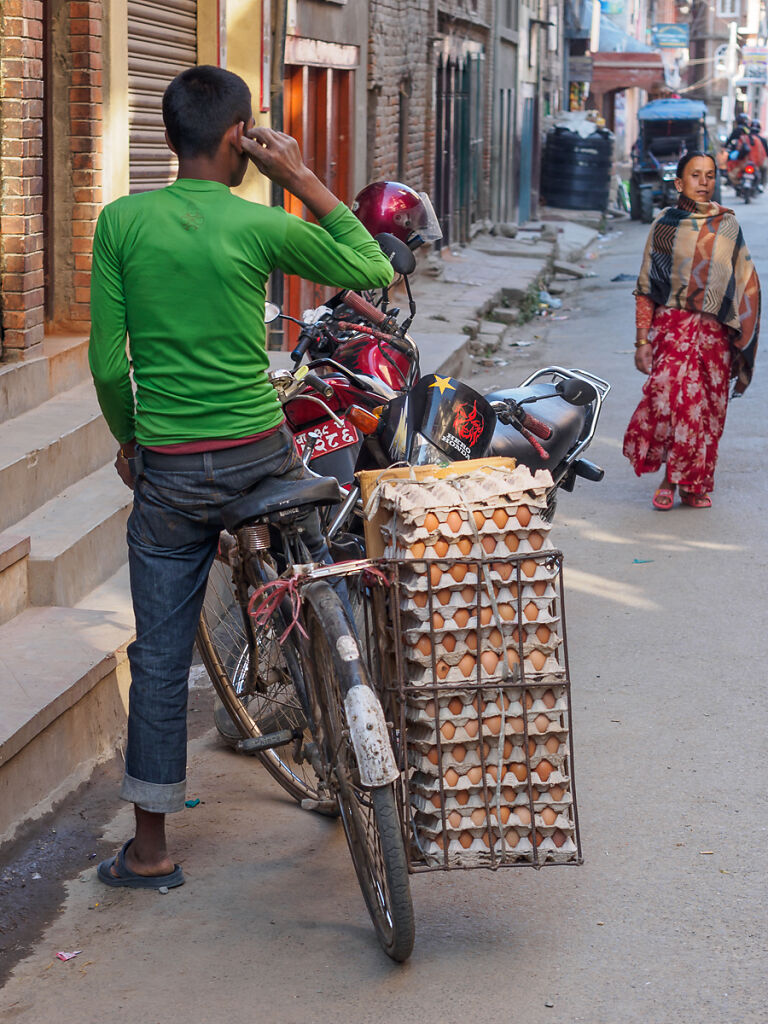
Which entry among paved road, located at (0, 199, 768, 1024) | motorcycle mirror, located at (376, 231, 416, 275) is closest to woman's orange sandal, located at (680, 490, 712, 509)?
paved road, located at (0, 199, 768, 1024)

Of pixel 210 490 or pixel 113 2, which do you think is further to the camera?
pixel 113 2

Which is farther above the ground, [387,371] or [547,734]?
[387,371]

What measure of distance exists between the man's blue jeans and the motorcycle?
0.34m

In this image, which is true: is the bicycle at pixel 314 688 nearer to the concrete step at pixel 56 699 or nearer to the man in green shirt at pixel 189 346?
the man in green shirt at pixel 189 346

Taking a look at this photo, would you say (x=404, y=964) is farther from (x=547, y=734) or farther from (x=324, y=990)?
(x=547, y=734)

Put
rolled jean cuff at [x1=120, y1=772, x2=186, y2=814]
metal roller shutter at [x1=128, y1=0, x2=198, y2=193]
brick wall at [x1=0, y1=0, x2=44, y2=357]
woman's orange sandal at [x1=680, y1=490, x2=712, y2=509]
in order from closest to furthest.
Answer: rolled jean cuff at [x1=120, y1=772, x2=186, y2=814] < brick wall at [x1=0, y1=0, x2=44, y2=357] < woman's orange sandal at [x1=680, y1=490, x2=712, y2=509] < metal roller shutter at [x1=128, y1=0, x2=198, y2=193]

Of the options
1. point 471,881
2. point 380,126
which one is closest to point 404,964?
point 471,881

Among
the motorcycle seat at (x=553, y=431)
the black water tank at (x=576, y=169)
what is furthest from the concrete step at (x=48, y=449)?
the black water tank at (x=576, y=169)

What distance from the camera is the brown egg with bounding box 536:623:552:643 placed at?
10.2ft

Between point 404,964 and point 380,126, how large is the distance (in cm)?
1233

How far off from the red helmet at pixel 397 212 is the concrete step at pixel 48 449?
58.2 inches

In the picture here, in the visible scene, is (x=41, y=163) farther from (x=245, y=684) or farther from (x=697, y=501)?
(x=697, y=501)

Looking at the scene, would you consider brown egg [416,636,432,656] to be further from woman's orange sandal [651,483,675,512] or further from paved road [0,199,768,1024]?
woman's orange sandal [651,483,675,512]

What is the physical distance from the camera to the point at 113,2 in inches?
277
